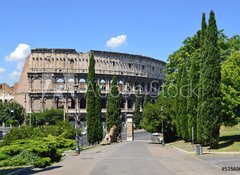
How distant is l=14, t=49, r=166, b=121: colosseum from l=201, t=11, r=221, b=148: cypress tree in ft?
239

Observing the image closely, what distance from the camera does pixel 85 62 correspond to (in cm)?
10956

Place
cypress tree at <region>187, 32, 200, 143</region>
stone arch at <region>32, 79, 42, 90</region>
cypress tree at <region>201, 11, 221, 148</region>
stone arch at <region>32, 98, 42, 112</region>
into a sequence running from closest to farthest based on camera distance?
cypress tree at <region>201, 11, 221, 148</region> → cypress tree at <region>187, 32, 200, 143</region> → stone arch at <region>32, 79, 42, 90</region> → stone arch at <region>32, 98, 42, 112</region>

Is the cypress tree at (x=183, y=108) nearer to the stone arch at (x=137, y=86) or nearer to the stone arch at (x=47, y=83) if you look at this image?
the stone arch at (x=47, y=83)

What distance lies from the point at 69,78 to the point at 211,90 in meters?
80.4

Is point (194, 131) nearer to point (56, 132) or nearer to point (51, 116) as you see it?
point (56, 132)

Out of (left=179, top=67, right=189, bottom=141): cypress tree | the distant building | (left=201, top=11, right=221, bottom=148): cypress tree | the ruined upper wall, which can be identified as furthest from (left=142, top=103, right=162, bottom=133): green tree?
the distant building

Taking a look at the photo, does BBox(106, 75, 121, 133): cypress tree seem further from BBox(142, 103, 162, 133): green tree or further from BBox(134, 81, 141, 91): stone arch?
BBox(134, 81, 141, 91): stone arch

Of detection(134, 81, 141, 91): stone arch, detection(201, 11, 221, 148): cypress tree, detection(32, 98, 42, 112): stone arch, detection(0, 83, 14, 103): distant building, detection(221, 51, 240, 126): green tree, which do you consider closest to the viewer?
detection(201, 11, 221, 148): cypress tree

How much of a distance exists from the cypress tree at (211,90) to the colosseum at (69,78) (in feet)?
239

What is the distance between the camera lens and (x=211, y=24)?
2895cm

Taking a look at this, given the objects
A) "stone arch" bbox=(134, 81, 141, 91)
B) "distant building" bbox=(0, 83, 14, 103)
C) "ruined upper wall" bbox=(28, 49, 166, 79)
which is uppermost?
"ruined upper wall" bbox=(28, 49, 166, 79)

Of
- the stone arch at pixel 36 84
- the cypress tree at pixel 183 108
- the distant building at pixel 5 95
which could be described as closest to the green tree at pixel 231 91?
the cypress tree at pixel 183 108

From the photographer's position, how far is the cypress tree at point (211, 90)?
28203mm

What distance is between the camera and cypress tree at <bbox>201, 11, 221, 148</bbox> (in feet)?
92.5
